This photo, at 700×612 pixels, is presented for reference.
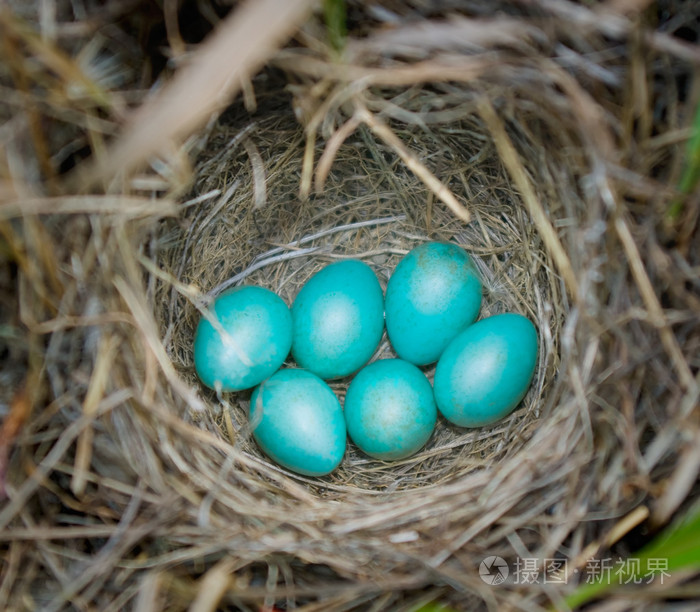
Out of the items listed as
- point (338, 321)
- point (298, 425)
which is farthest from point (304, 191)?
point (298, 425)

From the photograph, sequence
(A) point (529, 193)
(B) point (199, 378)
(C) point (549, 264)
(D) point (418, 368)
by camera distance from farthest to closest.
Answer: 1. (D) point (418, 368)
2. (B) point (199, 378)
3. (C) point (549, 264)
4. (A) point (529, 193)

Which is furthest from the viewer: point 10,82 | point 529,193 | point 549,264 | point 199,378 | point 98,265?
point 199,378

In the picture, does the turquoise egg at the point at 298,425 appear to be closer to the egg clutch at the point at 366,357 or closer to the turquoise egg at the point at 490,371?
the egg clutch at the point at 366,357

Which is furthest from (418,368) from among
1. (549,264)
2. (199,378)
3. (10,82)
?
(10,82)

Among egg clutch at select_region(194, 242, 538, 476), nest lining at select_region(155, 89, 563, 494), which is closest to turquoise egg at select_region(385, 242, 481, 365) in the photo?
egg clutch at select_region(194, 242, 538, 476)

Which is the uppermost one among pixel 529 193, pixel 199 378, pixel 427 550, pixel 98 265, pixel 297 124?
pixel 297 124

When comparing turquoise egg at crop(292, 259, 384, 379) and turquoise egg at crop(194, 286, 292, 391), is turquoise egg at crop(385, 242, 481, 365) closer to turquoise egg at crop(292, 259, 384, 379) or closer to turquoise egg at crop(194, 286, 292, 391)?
turquoise egg at crop(292, 259, 384, 379)

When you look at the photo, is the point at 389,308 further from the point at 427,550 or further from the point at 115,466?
the point at 115,466

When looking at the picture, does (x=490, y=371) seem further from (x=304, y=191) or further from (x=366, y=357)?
(x=304, y=191)
